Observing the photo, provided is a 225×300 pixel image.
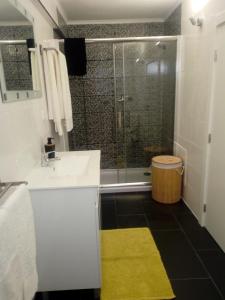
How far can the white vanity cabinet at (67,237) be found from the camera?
1439 mm

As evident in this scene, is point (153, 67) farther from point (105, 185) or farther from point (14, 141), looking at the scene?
point (14, 141)

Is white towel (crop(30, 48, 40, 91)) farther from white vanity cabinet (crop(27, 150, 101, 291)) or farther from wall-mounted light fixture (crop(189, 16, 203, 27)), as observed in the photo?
wall-mounted light fixture (crop(189, 16, 203, 27))

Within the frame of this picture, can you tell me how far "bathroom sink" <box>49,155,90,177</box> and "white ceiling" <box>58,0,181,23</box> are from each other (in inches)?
80.4

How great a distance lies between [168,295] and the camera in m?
1.67

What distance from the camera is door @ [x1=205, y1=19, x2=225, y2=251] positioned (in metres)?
2.01

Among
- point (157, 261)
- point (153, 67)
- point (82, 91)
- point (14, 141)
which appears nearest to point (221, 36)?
point (153, 67)

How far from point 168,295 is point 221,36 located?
209 cm

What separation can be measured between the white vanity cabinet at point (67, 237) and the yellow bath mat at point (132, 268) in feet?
0.77

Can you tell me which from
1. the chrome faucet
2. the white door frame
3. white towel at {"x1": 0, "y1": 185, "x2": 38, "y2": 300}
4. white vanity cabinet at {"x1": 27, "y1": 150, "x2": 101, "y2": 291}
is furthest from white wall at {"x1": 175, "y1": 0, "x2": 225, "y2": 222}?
white towel at {"x1": 0, "y1": 185, "x2": 38, "y2": 300}

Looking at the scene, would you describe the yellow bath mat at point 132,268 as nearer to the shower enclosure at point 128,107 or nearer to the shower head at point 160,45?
the shower enclosure at point 128,107

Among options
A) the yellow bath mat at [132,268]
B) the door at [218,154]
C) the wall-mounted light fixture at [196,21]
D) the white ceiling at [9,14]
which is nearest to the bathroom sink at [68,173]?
the yellow bath mat at [132,268]

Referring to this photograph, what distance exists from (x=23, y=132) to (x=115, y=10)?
99.2 inches

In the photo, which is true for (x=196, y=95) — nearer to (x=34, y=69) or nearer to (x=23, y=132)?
(x=34, y=69)

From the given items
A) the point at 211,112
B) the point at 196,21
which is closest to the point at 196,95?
the point at 211,112
